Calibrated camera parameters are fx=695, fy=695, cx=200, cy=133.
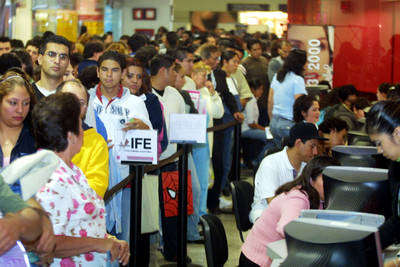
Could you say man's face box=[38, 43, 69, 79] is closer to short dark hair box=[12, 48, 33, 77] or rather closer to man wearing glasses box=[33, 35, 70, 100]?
man wearing glasses box=[33, 35, 70, 100]

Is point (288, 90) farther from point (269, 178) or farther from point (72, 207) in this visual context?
point (72, 207)

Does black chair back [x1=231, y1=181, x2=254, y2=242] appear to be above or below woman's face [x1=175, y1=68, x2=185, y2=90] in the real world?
below

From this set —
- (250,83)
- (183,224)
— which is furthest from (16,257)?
(250,83)

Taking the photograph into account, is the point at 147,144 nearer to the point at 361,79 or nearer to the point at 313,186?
the point at 313,186

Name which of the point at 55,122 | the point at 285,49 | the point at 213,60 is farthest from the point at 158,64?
the point at 285,49

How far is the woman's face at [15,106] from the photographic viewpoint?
3.42 m

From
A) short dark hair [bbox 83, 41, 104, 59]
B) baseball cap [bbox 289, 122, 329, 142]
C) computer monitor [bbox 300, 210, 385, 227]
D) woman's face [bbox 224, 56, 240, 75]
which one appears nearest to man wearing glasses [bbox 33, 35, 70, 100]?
baseball cap [bbox 289, 122, 329, 142]

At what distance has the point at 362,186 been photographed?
2717 millimetres

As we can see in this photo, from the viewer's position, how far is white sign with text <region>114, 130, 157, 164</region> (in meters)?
4.10

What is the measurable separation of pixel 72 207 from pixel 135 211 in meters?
1.50

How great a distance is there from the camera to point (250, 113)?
9.33 m

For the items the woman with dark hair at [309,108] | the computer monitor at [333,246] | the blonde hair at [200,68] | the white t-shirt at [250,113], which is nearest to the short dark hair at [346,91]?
the woman with dark hair at [309,108]

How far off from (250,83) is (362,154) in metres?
6.81

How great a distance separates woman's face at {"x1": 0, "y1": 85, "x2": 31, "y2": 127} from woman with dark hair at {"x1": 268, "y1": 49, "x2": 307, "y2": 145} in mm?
4505
